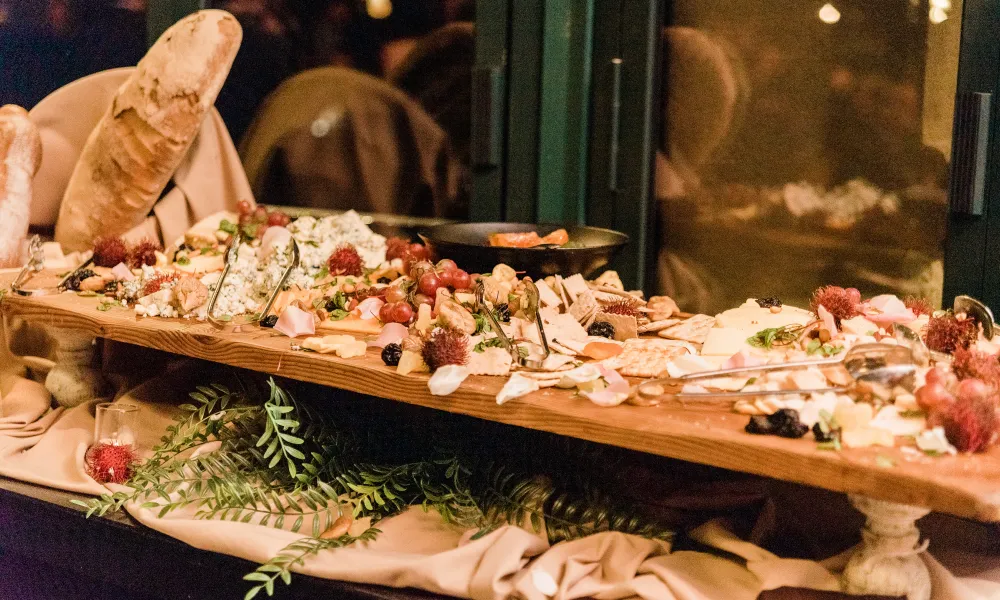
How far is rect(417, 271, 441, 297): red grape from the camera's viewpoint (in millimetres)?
1454

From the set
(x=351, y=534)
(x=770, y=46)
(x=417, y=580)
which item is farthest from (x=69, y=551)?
(x=770, y=46)

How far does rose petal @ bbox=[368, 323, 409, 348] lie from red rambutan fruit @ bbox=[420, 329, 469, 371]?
0.46ft

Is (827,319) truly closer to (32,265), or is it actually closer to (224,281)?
(224,281)

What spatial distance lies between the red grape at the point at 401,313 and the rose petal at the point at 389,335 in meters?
0.04

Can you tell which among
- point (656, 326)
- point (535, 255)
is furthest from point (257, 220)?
point (656, 326)

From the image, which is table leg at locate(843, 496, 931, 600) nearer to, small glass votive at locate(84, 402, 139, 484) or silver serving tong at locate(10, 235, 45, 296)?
small glass votive at locate(84, 402, 139, 484)

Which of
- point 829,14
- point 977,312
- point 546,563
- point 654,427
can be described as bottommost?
point 546,563

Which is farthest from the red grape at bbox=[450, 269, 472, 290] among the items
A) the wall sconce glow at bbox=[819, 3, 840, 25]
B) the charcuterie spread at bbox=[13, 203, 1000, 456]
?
the wall sconce glow at bbox=[819, 3, 840, 25]

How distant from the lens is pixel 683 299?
2086 millimetres

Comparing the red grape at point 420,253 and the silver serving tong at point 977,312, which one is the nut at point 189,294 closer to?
the red grape at point 420,253

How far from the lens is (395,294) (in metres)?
1.49

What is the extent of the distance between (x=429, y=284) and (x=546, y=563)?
19.8 inches

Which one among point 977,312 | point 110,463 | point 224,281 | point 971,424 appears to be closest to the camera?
point 971,424

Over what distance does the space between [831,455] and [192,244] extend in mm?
1412
